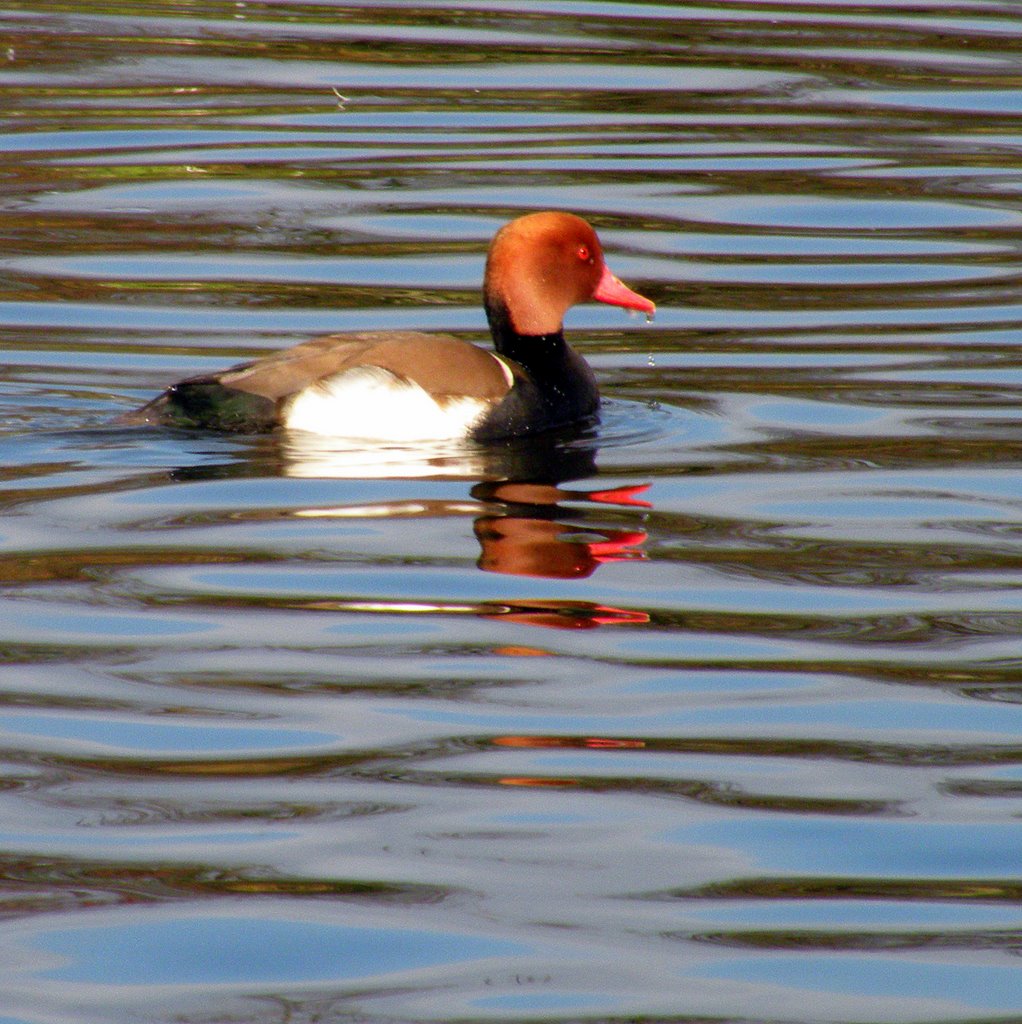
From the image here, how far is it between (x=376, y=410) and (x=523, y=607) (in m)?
2.17

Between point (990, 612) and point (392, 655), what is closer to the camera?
point (392, 655)

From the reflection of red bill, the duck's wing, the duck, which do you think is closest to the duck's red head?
the duck

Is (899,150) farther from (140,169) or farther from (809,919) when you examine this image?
(809,919)

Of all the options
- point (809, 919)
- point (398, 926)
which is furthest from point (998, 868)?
point (398, 926)

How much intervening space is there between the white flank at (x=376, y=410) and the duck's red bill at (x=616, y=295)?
127 centimetres

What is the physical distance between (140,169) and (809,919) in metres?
9.75

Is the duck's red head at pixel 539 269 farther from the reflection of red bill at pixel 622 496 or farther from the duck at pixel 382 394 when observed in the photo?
the reflection of red bill at pixel 622 496

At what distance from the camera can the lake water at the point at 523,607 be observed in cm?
428

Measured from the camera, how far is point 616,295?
9547 millimetres

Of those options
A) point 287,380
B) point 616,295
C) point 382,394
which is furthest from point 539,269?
point 287,380

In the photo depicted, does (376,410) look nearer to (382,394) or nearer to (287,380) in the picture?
(382,394)

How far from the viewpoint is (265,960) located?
13.7ft

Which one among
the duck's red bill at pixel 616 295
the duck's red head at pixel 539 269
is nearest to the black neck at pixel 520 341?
the duck's red head at pixel 539 269

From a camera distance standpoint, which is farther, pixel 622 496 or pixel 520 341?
pixel 520 341
